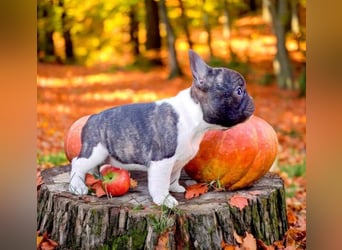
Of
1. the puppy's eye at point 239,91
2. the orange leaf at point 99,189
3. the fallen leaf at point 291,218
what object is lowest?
the fallen leaf at point 291,218

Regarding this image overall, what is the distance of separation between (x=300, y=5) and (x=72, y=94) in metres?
1.36

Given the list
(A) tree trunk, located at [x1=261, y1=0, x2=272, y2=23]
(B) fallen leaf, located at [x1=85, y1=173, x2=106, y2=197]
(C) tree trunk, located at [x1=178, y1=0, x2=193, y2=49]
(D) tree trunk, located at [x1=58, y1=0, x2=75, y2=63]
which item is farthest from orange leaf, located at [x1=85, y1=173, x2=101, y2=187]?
(A) tree trunk, located at [x1=261, y1=0, x2=272, y2=23]

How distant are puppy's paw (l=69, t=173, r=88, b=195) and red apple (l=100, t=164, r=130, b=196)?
64 millimetres

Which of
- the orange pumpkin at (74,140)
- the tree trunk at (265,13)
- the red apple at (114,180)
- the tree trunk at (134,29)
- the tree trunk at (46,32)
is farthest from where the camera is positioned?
the tree trunk at (265,13)

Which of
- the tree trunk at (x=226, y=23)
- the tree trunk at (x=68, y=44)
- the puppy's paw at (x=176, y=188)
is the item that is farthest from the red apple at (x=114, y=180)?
the tree trunk at (x=226, y=23)

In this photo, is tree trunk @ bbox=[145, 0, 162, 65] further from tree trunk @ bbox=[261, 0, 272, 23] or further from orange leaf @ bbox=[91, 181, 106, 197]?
orange leaf @ bbox=[91, 181, 106, 197]

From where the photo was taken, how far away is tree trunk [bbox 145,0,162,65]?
2.35 metres

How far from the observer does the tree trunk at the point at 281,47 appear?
128 inches

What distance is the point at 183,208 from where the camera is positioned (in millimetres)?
1467

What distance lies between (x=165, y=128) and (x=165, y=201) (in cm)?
18

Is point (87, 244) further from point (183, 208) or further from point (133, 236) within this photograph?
point (183, 208)

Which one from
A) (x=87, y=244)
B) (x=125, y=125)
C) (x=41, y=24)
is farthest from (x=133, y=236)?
(x=41, y=24)

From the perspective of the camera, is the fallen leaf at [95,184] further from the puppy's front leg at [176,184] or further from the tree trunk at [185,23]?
the tree trunk at [185,23]

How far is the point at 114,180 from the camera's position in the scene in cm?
149
